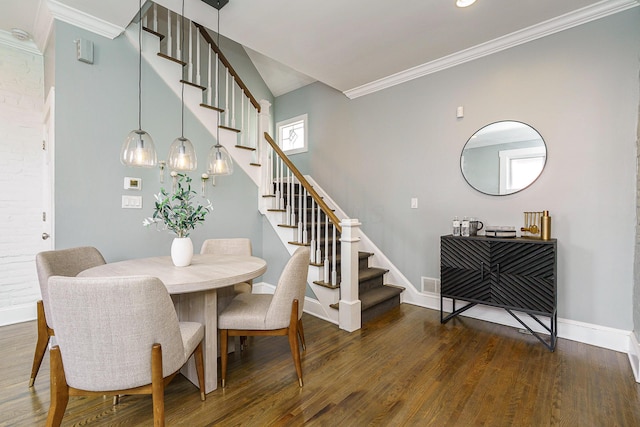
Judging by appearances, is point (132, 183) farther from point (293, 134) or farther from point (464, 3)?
point (464, 3)

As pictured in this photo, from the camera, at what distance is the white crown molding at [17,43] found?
2896mm

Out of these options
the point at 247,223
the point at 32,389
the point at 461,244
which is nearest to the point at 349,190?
the point at 247,223

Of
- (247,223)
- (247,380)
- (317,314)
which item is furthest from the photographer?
(247,223)

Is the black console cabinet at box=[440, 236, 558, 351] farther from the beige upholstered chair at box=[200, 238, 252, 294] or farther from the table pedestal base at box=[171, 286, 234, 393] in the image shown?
the table pedestal base at box=[171, 286, 234, 393]

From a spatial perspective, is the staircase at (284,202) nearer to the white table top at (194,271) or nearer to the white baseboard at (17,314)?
the white table top at (194,271)

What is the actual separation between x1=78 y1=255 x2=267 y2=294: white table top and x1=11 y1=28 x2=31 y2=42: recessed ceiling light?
259 cm

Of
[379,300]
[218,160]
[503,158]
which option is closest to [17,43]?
[218,160]

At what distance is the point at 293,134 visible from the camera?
17.2 feet

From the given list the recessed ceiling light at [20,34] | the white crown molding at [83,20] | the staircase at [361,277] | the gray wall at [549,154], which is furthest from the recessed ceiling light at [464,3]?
the recessed ceiling light at [20,34]

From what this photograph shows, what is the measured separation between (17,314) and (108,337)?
2.78 m

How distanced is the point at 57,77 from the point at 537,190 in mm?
4377

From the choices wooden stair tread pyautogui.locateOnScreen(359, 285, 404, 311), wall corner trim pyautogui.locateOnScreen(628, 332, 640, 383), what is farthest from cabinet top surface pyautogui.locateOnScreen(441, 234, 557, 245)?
wooden stair tread pyautogui.locateOnScreen(359, 285, 404, 311)

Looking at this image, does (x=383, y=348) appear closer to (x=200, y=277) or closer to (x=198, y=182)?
(x=200, y=277)

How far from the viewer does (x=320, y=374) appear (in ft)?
6.89
